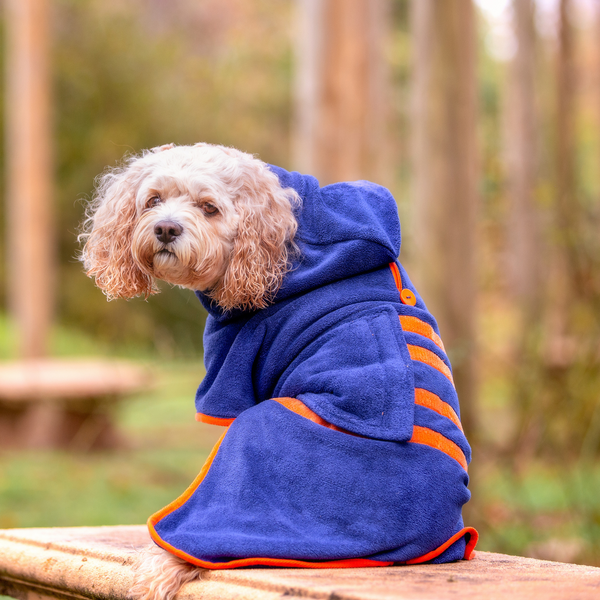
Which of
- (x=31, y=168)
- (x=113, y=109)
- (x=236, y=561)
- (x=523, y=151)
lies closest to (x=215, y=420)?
(x=236, y=561)

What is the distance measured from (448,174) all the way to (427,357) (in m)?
3.07

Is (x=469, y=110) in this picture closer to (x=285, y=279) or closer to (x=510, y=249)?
(x=285, y=279)

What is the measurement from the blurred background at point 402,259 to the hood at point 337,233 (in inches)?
36.8

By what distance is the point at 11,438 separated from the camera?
7676 millimetres

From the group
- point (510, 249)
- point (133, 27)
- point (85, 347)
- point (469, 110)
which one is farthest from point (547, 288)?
point (133, 27)

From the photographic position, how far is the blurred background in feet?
14.6

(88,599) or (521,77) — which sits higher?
(521,77)

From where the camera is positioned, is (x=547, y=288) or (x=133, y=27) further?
(x=133, y=27)

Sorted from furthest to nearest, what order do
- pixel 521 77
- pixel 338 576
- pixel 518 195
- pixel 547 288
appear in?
1. pixel 521 77
2. pixel 518 195
3. pixel 547 288
4. pixel 338 576

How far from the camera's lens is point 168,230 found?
6.53ft

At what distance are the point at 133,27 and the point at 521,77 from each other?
702 centimetres

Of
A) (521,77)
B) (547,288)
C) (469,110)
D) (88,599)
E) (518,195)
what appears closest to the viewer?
(88,599)

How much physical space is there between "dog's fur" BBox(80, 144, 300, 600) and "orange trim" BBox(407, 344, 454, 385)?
0.38 metres

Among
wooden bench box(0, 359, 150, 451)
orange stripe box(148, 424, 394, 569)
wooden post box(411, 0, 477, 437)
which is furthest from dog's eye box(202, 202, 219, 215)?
wooden bench box(0, 359, 150, 451)
